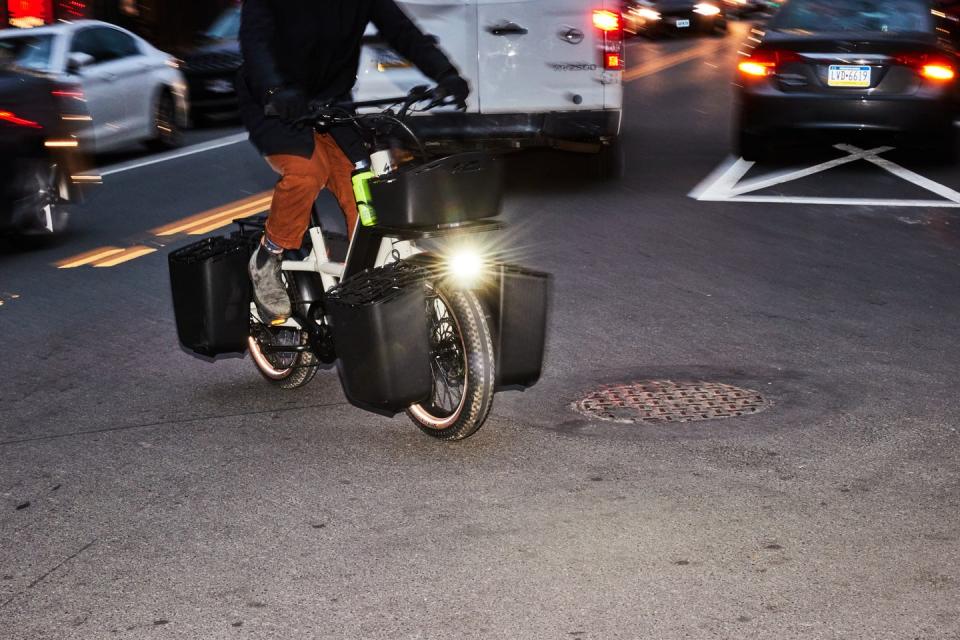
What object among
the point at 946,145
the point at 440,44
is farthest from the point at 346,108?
the point at 946,145

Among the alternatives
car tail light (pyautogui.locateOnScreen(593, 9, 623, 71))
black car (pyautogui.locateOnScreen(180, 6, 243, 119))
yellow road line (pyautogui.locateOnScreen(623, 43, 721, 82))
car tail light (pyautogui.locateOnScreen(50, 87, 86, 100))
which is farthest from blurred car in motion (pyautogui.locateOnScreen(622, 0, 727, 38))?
car tail light (pyautogui.locateOnScreen(50, 87, 86, 100))

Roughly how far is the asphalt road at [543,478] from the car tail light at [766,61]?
12.6ft

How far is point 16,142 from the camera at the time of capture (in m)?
10.7

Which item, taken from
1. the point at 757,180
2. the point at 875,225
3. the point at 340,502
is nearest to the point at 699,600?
the point at 340,502

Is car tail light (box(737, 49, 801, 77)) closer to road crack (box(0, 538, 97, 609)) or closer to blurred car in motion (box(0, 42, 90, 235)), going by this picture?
blurred car in motion (box(0, 42, 90, 235))

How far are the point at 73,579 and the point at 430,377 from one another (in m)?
1.64

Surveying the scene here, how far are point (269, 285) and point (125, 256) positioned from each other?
4.23 metres

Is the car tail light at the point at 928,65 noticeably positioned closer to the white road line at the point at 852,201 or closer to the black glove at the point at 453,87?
the white road line at the point at 852,201

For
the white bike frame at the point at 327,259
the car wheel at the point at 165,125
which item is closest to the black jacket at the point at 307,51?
the white bike frame at the point at 327,259

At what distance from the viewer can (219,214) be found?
1236cm

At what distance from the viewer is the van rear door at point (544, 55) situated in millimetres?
12523

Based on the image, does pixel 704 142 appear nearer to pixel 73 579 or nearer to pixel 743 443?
pixel 743 443

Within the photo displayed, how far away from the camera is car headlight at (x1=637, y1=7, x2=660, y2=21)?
3934 cm

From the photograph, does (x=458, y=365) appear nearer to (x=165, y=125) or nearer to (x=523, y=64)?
(x=523, y=64)
